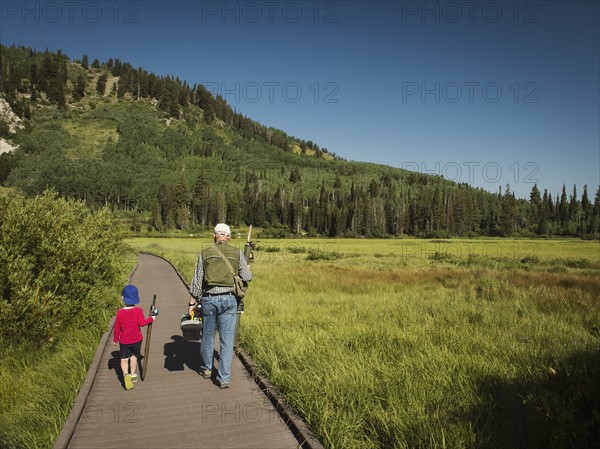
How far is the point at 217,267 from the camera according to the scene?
17.8 ft

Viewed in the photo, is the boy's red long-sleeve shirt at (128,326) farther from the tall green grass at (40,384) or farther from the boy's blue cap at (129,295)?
the tall green grass at (40,384)

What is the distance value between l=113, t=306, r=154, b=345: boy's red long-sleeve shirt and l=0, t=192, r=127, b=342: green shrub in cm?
293

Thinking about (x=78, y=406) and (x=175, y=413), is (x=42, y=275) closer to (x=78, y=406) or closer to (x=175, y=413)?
(x=78, y=406)

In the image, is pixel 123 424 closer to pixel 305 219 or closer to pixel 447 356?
pixel 447 356

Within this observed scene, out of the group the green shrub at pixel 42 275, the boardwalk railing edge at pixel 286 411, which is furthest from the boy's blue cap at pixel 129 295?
the green shrub at pixel 42 275

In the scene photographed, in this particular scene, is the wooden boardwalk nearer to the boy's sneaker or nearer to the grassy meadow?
the boy's sneaker

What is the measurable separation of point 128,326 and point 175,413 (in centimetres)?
164

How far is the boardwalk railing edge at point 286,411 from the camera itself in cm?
397

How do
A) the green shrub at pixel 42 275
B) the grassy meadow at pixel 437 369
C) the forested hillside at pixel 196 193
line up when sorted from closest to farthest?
the grassy meadow at pixel 437 369 → the green shrub at pixel 42 275 → the forested hillside at pixel 196 193

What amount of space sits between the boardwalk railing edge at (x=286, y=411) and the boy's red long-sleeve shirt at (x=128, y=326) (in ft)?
6.23

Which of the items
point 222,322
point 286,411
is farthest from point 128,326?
point 286,411

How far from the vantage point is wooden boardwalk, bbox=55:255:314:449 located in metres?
4.09

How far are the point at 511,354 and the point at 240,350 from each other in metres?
4.83

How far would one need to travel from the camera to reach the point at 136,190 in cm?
13562
